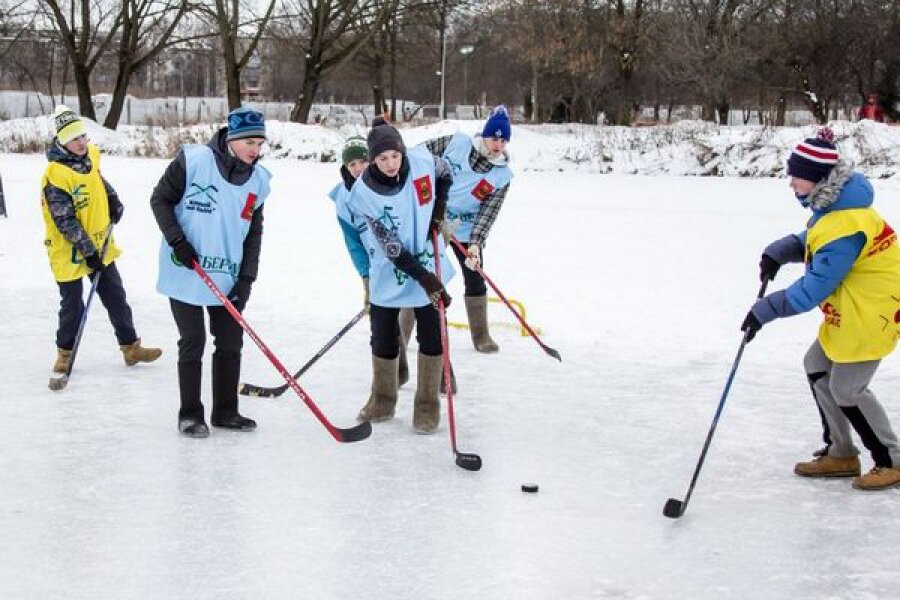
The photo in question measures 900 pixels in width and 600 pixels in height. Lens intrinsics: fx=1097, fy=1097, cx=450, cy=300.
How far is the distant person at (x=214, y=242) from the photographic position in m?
4.47

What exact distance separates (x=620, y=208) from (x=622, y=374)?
7.55 metres

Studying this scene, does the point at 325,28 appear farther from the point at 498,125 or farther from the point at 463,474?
the point at 463,474

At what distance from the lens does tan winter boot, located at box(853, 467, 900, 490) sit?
3.99m

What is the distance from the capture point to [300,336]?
6.81 m

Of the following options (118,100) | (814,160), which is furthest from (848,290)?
(118,100)

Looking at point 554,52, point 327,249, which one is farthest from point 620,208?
point 554,52

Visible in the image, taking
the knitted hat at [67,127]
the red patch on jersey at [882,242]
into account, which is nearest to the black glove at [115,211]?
the knitted hat at [67,127]

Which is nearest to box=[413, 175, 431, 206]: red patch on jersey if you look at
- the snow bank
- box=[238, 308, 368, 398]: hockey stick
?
box=[238, 308, 368, 398]: hockey stick

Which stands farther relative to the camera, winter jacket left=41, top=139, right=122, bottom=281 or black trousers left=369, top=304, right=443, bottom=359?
winter jacket left=41, top=139, right=122, bottom=281

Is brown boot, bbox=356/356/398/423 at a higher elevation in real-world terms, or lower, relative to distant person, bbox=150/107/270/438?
lower

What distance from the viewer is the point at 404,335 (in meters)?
5.90

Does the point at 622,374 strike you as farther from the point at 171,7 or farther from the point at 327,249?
the point at 171,7

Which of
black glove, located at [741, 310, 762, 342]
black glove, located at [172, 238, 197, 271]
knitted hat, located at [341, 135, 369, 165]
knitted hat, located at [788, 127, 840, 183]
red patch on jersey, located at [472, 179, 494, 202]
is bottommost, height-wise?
black glove, located at [741, 310, 762, 342]

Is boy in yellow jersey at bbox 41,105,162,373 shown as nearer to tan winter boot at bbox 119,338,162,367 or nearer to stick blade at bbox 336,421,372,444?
tan winter boot at bbox 119,338,162,367
